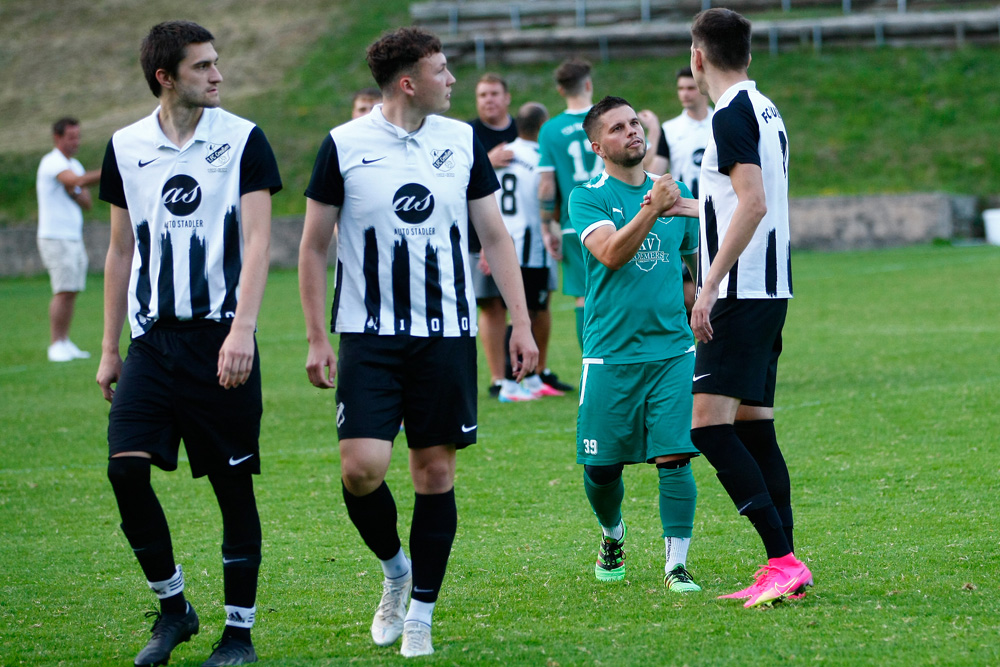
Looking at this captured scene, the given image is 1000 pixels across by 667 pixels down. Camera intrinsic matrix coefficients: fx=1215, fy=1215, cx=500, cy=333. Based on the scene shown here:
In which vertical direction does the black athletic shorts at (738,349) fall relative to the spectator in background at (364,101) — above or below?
below

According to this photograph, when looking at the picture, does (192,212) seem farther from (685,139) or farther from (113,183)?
(685,139)

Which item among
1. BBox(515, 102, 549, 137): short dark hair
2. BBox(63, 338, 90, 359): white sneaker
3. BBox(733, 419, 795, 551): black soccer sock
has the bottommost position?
BBox(63, 338, 90, 359): white sneaker

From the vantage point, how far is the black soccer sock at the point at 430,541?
408 centimetres

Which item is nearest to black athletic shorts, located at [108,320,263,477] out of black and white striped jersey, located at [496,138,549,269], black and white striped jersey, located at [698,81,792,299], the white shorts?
black and white striped jersey, located at [698,81,792,299]

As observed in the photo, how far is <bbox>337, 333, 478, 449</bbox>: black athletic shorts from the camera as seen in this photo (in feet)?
13.4

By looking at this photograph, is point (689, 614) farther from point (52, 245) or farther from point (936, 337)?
point (52, 245)

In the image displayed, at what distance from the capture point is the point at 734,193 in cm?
446

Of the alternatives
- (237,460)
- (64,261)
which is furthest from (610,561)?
(64,261)

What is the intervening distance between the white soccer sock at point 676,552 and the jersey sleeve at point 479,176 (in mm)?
1526

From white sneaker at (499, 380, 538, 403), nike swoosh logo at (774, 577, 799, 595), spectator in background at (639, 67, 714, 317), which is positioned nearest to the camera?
nike swoosh logo at (774, 577, 799, 595)

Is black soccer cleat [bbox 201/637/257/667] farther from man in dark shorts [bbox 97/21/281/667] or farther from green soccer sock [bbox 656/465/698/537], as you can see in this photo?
green soccer sock [bbox 656/465/698/537]

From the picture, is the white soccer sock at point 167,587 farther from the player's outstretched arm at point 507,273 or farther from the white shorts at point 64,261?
the white shorts at point 64,261

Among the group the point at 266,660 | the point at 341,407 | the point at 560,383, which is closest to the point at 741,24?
the point at 341,407

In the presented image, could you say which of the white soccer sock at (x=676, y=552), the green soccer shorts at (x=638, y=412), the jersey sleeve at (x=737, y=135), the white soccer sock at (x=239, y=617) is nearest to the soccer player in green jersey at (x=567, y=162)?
the green soccer shorts at (x=638, y=412)
